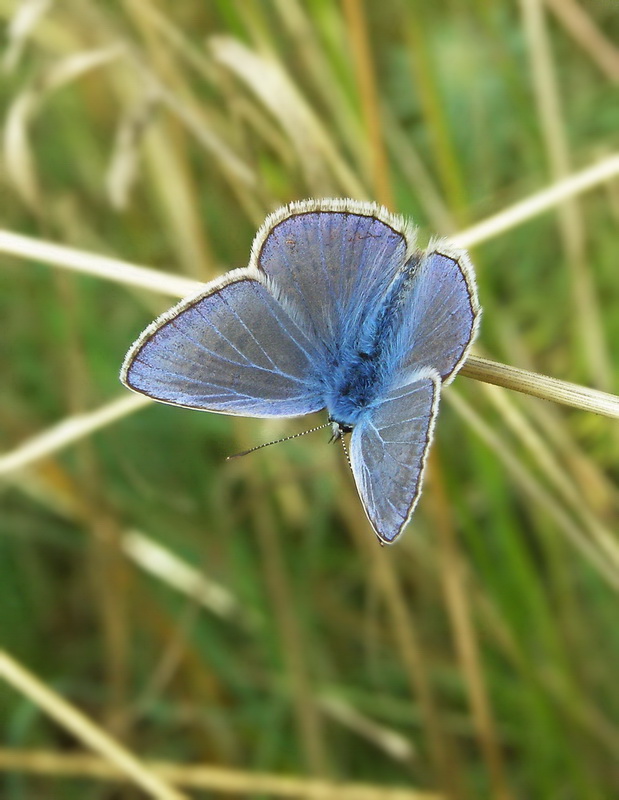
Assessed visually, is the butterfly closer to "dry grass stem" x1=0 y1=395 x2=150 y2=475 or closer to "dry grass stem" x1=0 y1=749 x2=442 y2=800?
"dry grass stem" x1=0 y1=395 x2=150 y2=475

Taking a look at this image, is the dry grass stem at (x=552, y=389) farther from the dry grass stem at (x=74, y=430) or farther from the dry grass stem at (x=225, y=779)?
the dry grass stem at (x=225, y=779)

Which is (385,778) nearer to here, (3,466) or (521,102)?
(3,466)

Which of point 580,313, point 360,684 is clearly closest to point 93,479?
point 360,684

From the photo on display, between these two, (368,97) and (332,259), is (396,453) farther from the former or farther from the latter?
(368,97)

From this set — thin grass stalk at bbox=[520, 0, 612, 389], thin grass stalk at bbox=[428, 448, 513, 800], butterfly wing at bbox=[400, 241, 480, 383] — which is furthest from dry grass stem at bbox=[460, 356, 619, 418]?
thin grass stalk at bbox=[520, 0, 612, 389]

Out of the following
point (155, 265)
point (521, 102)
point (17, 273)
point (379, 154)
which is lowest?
point (379, 154)

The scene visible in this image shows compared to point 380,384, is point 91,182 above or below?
above

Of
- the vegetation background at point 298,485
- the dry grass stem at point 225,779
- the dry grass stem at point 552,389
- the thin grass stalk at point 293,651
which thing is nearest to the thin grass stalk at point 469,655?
the vegetation background at point 298,485
